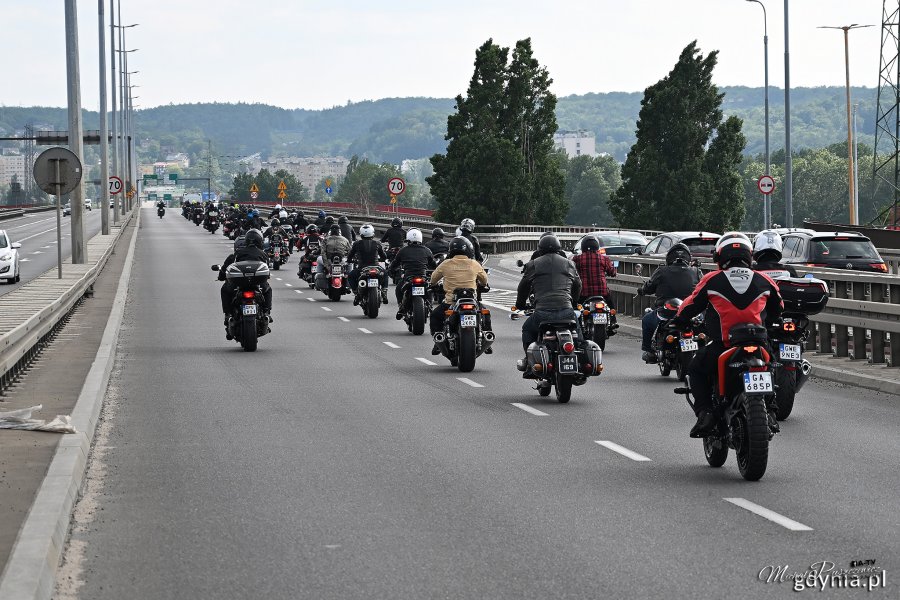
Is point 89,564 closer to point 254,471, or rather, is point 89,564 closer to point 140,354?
point 254,471

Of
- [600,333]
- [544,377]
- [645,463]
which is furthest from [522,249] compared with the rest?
[645,463]

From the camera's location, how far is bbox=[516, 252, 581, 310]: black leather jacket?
50.1ft

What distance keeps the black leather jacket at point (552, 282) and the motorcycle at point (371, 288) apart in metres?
13.6

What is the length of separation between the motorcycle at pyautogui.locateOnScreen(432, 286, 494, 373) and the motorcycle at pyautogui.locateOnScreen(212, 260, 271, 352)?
354 cm

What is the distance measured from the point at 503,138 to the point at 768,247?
6065 cm

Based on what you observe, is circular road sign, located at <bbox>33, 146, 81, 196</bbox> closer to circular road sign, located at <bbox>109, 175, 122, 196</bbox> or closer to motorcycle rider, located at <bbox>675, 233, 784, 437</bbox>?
motorcycle rider, located at <bbox>675, 233, 784, 437</bbox>

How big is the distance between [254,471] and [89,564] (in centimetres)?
312

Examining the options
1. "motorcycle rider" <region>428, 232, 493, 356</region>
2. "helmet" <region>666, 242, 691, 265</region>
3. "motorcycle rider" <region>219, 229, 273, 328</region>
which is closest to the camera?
"helmet" <region>666, 242, 691, 265</region>

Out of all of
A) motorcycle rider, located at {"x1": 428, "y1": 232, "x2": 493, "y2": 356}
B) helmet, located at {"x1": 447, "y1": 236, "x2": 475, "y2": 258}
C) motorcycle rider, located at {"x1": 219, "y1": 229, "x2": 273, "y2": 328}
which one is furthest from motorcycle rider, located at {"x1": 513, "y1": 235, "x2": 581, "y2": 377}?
motorcycle rider, located at {"x1": 219, "y1": 229, "x2": 273, "y2": 328}

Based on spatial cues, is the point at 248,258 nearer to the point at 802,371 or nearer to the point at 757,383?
the point at 802,371

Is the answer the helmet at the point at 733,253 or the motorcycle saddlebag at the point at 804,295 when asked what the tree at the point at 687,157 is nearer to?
the motorcycle saddlebag at the point at 804,295

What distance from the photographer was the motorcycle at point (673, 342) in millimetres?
16219

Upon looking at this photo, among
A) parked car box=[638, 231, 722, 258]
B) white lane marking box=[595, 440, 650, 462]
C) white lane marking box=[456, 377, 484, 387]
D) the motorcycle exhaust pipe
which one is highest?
parked car box=[638, 231, 722, 258]

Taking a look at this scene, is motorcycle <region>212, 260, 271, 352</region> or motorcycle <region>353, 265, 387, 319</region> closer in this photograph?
motorcycle <region>212, 260, 271, 352</region>
